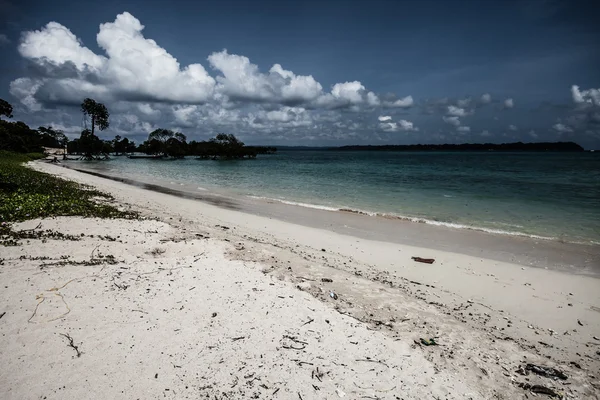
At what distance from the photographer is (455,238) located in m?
12.2

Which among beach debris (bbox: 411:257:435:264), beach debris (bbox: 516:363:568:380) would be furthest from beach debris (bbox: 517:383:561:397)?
beach debris (bbox: 411:257:435:264)

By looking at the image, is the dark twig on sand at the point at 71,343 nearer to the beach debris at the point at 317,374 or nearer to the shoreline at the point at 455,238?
the beach debris at the point at 317,374

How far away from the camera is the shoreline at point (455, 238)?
32.7 ft

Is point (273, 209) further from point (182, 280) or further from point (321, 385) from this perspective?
point (321, 385)

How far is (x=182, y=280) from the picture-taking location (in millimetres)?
6152

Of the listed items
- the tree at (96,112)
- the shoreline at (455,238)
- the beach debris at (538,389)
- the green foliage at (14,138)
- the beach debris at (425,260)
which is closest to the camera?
the beach debris at (538,389)

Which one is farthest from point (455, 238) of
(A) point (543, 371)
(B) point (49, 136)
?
(B) point (49, 136)

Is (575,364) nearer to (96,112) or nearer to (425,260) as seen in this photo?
(425,260)

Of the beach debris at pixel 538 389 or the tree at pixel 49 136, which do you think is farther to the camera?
the tree at pixel 49 136

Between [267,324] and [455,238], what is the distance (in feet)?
33.7

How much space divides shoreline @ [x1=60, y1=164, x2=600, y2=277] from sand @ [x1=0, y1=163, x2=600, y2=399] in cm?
146

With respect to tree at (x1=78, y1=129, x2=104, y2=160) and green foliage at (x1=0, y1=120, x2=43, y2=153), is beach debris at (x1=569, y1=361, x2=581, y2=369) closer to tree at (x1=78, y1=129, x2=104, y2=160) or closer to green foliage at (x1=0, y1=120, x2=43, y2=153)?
green foliage at (x1=0, y1=120, x2=43, y2=153)

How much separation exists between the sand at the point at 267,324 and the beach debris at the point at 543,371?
0.08m

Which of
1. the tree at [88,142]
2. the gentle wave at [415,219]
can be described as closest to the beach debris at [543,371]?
the gentle wave at [415,219]
